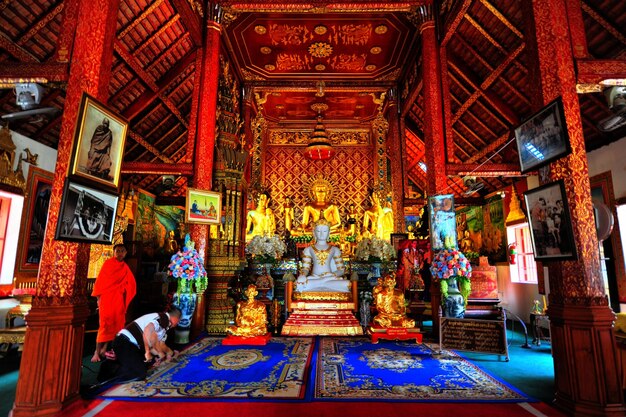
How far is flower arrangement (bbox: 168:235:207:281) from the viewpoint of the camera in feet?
19.3

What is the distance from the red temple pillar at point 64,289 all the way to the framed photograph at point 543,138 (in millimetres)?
4670

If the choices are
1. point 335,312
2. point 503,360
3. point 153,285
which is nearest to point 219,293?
point 335,312

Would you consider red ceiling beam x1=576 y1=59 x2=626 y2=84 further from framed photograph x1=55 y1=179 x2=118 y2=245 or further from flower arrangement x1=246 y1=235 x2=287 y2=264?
flower arrangement x1=246 y1=235 x2=287 y2=264

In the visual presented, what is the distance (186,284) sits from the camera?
19.6ft

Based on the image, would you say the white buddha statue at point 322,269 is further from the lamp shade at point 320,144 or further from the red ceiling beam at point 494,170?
the lamp shade at point 320,144

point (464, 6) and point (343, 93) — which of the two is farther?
point (343, 93)

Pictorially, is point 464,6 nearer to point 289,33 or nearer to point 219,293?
point 289,33

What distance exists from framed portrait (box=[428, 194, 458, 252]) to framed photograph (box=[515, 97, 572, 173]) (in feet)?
7.58

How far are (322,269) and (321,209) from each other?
11.5ft

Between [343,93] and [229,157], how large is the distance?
572 cm

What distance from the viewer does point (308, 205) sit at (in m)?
10.7

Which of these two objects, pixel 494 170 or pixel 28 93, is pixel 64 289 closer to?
pixel 28 93

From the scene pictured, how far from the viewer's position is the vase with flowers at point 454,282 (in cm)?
535

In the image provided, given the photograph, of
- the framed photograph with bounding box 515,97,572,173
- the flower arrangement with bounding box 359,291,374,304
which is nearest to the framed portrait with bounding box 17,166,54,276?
the flower arrangement with bounding box 359,291,374,304
